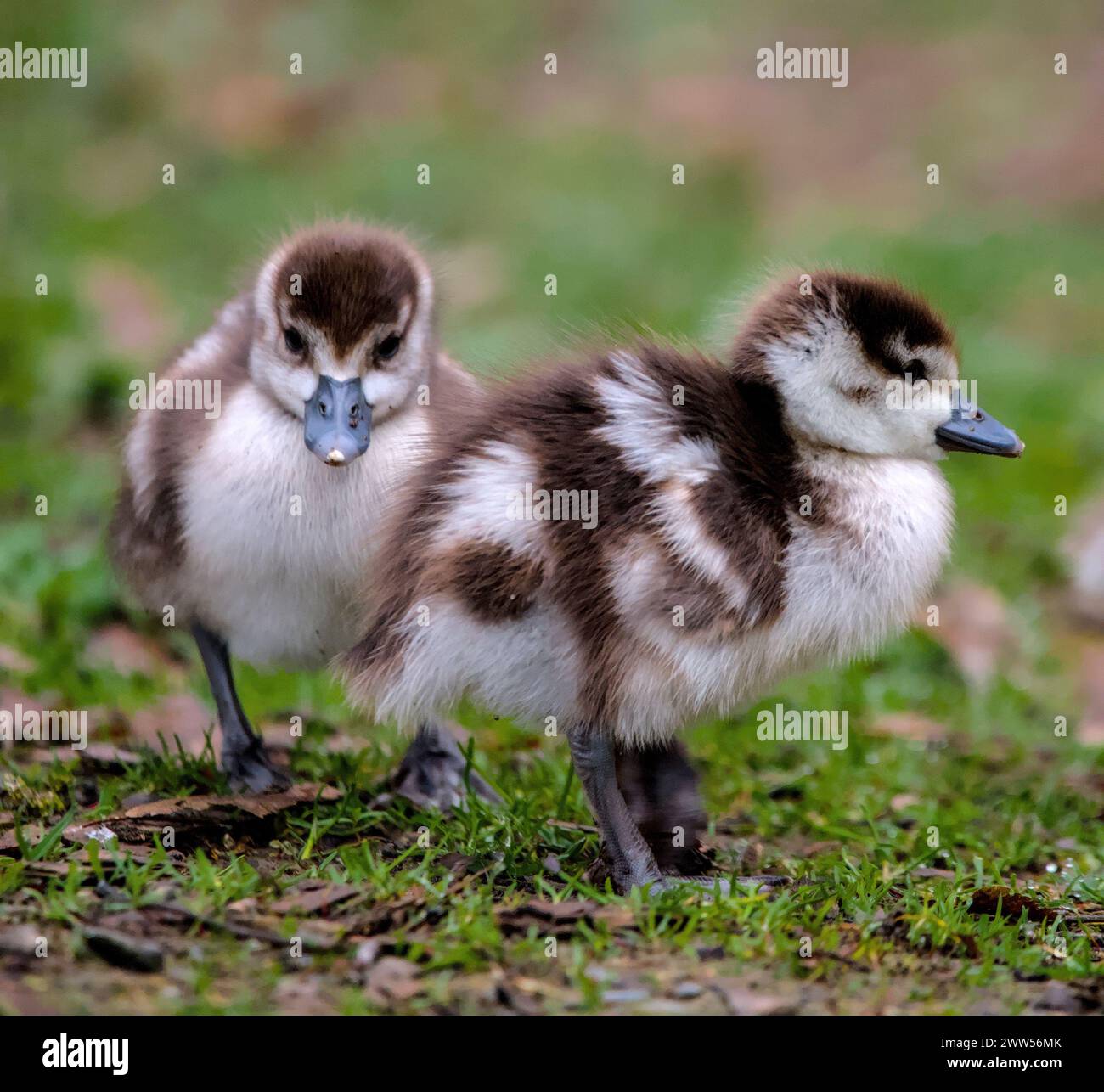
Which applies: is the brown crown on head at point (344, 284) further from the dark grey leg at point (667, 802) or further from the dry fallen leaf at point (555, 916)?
the dry fallen leaf at point (555, 916)

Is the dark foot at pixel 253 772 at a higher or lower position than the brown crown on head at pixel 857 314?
lower

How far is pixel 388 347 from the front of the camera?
435cm

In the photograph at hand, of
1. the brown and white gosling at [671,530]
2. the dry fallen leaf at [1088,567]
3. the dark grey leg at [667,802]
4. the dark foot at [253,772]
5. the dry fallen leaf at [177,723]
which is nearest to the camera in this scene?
the brown and white gosling at [671,530]

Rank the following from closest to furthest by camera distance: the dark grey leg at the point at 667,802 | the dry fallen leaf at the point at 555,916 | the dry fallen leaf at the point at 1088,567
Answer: the dry fallen leaf at the point at 555,916
the dark grey leg at the point at 667,802
the dry fallen leaf at the point at 1088,567

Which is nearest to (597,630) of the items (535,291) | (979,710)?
(979,710)

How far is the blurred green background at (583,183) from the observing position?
25.4ft

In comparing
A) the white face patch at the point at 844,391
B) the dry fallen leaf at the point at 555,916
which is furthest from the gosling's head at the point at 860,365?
the dry fallen leaf at the point at 555,916

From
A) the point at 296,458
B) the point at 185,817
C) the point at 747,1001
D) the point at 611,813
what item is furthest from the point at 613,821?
the point at 296,458

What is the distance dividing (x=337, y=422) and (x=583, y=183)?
766 centimetres

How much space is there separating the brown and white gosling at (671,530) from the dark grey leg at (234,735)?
744mm

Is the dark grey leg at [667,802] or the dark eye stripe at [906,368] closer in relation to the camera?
the dark eye stripe at [906,368]

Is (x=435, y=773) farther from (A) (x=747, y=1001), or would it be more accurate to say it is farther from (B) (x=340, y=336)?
(A) (x=747, y=1001)

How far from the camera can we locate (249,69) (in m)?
12.7
